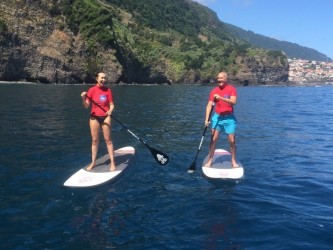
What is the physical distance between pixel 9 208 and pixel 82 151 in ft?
22.5

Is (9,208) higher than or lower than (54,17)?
lower

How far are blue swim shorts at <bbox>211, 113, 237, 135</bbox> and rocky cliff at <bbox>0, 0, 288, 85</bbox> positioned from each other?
69.0 meters

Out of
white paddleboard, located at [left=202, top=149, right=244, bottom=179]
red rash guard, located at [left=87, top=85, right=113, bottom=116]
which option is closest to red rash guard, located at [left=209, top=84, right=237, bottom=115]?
white paddleboard, located at [left=202, top=149, right=244, bottom=179]

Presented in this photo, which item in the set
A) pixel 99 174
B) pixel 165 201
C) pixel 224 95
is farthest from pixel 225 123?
pixel 99 174

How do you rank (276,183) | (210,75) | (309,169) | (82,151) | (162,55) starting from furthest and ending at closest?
(210,75), (162,55), (82,151), (309,169), (276,183)

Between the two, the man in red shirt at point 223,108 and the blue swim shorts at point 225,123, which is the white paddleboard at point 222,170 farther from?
the blue swim shorts at point 225,123

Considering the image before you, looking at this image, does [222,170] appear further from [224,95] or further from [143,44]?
[143,44]

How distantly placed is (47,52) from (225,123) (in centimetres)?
7733

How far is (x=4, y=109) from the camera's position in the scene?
96.5 ft

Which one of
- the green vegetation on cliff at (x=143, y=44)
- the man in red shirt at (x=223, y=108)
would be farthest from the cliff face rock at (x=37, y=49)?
the man in red shirt at (x=223, y=108)

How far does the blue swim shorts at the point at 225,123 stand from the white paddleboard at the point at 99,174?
130 inches

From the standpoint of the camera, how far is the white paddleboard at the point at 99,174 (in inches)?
440

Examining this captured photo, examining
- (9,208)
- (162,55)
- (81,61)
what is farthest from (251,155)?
(162,55)

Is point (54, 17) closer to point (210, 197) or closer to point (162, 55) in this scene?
point (162, 55)
